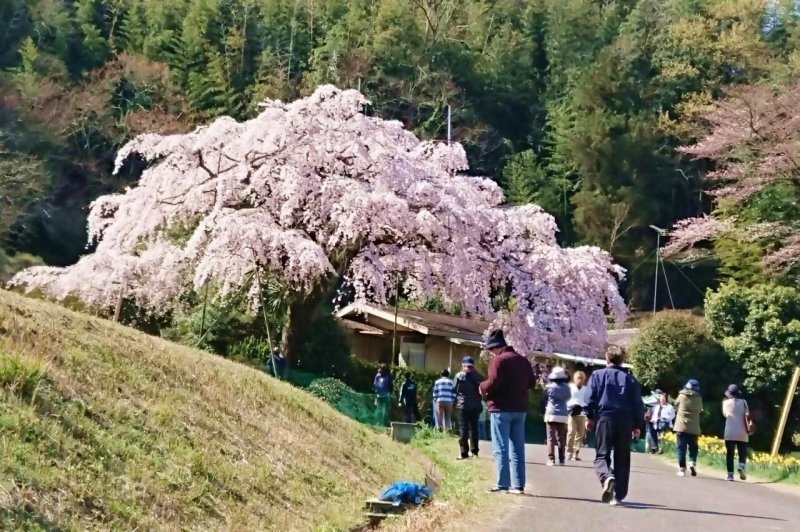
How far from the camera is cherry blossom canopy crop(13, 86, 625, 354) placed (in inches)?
908

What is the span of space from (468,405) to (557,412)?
1.41 meters

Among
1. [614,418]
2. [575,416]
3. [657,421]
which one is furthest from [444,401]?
[614,418]

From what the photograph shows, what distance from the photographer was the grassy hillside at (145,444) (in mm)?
7293

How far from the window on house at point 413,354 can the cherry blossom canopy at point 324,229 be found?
27.2 ft

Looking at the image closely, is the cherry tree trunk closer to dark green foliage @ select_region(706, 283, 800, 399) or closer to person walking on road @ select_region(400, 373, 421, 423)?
person walking on road @ select_region(400, 373, 421, 423)

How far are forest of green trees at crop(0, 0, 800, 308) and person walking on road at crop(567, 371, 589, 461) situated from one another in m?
24.7

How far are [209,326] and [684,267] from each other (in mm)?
29486

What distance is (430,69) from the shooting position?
51719mm

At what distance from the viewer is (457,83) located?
52688 millimetres

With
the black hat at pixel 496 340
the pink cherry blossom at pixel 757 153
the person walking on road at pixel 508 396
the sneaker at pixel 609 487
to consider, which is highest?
the pink cherry blossom at pixel 757 153

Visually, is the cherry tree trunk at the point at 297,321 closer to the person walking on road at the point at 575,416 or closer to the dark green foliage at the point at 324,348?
the dark green foliage at the point at 324,348

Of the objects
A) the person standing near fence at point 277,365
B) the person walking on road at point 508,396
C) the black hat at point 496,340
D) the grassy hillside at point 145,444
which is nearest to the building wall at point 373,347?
the person standing near fence at point 277,365

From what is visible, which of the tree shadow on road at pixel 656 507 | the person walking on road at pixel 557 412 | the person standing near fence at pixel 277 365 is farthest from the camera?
the person standing near fence at pixel 277 365

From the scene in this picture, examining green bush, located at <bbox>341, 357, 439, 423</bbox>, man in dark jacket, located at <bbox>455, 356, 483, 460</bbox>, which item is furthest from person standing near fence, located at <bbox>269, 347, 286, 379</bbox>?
man in dark jacket, located at <bbox>455, 356, 483, 460</bbox>
